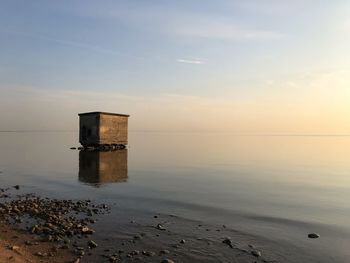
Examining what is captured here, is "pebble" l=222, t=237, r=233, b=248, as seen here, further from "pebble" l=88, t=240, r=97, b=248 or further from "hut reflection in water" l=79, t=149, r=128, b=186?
"hut reflection in water" l=79, t=149, r=128, b=186

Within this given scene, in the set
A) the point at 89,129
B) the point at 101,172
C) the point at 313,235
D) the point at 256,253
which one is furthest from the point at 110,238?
the point at 89,129

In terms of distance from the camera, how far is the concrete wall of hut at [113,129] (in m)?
54.8

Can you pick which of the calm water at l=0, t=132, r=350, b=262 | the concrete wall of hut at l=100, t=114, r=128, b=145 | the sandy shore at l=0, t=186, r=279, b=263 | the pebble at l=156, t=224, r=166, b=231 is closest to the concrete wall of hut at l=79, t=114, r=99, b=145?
the concrete wall of hut at l=100, t=114, r=128, b=145

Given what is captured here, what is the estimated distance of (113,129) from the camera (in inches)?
2266

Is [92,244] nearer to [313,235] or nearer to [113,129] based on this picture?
[313,235]

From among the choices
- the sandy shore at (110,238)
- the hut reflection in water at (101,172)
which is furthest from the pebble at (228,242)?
the hut reflection in water at (101,172)

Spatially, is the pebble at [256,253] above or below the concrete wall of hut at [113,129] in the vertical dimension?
below

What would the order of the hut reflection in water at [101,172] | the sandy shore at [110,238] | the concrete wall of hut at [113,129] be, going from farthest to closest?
the concrete wall of hut at [113,129] → the hut reflection in water at [101,172] → the sandy shore at [110,238]

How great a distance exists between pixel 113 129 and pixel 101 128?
3384 millimetres

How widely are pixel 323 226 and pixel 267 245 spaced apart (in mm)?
4975

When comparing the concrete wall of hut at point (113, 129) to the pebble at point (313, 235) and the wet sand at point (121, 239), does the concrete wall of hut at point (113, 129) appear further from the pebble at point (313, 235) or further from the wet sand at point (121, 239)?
the pebble at point (313, 235)

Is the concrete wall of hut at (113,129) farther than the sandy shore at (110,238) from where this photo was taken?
Yes

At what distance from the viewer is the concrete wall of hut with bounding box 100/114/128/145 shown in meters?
54.8

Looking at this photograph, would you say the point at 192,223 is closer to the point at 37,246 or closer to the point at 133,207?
the point at 133,207
